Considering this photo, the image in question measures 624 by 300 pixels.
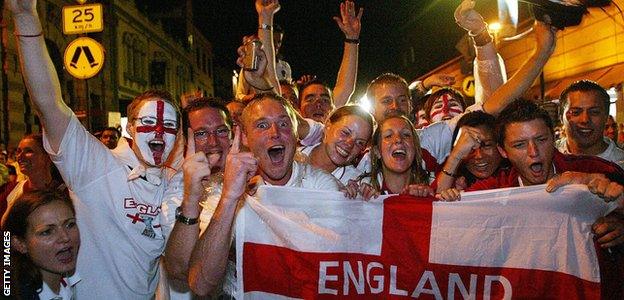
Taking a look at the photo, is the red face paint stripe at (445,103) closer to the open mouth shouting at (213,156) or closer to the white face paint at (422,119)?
the white face paint at (422,119)

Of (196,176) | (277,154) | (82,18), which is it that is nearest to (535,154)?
(277,154)

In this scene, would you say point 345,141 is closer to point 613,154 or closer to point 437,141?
point 437,141

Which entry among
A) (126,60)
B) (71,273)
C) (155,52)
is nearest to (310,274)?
(71,273)

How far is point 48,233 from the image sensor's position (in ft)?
10.3

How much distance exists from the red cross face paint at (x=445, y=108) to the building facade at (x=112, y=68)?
8582 millimetres

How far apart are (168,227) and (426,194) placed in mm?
1580

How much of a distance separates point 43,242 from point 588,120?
13.4 ft

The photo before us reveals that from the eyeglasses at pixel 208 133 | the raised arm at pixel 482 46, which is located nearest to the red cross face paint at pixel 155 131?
the eyeglasses at pixel 208 133

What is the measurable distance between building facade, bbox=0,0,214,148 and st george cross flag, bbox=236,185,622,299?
9647mm

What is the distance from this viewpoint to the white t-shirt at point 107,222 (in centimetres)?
334

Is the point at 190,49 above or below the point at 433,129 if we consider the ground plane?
above

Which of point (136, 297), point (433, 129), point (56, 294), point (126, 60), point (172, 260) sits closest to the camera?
point (172, 260)

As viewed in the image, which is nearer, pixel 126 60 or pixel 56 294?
pixel 56 294

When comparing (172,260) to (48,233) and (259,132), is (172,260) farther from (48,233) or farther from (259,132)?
(259,132)
